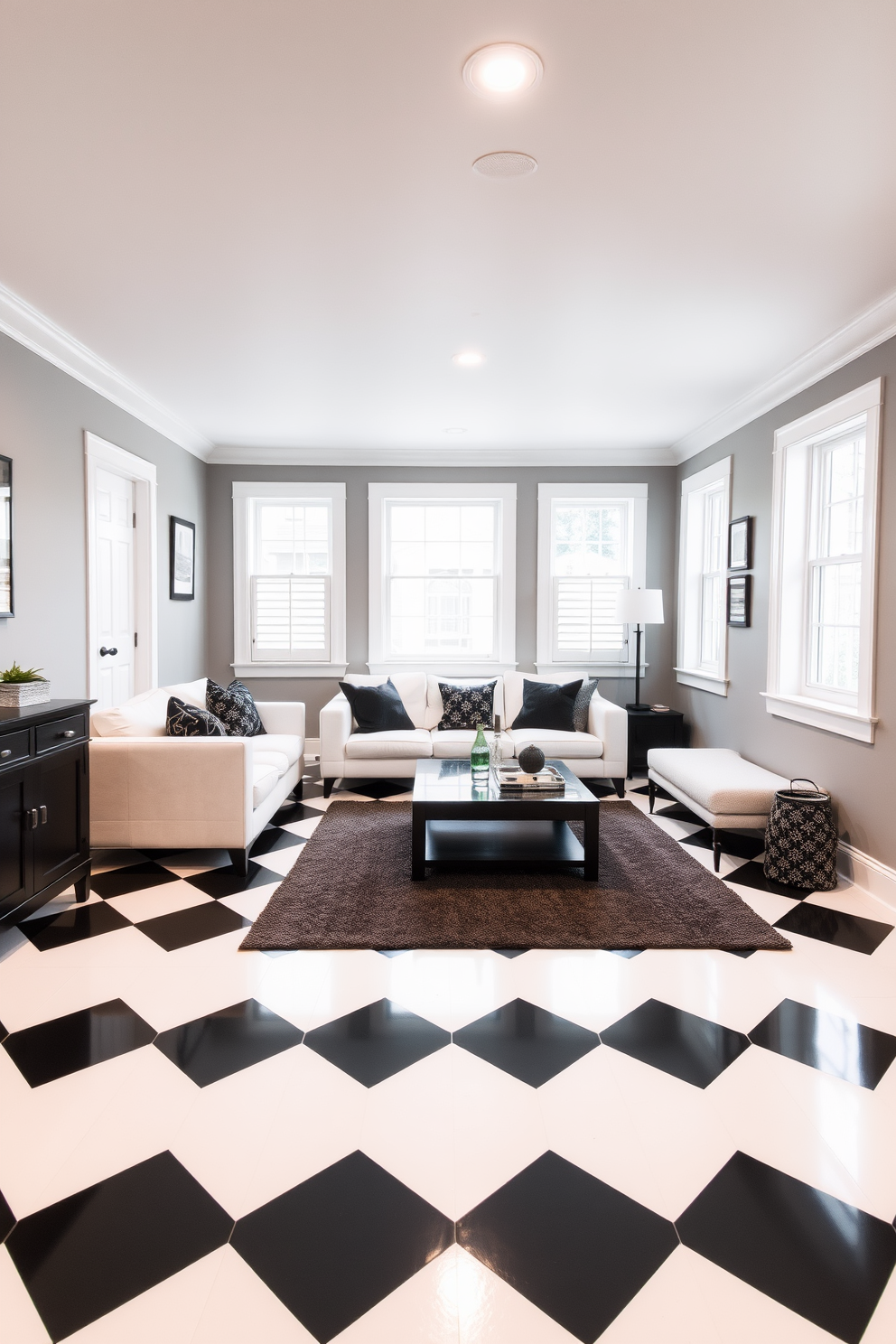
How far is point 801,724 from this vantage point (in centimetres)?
397

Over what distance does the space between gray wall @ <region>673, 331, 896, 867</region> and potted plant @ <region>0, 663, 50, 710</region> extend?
11.6 feet

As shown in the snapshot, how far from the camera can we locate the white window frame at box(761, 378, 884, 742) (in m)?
3.56

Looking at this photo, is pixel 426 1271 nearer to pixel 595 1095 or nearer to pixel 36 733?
pixel 595 1095

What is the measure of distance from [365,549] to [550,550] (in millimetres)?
1541

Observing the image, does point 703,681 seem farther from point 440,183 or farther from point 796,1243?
point 796,1243

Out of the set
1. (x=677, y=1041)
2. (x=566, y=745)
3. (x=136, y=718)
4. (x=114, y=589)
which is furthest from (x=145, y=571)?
(x=677, y=1041)

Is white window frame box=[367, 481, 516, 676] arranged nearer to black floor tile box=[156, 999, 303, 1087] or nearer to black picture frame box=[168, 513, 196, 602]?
black picture frame box=[168, 513, 196, 602]

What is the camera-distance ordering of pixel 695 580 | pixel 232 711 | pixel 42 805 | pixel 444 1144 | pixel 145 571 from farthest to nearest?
pixel 695 580
pixel 145 571
pixel 232 711
pixel 42 805
pixel 444 1144

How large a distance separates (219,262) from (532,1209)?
3.15 metres

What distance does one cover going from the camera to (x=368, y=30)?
1.70m

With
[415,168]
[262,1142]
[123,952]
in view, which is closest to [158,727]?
[123,952]

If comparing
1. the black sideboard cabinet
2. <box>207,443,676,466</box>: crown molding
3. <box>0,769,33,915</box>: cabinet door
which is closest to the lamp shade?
<box>207,443,676,466</box>: crown molding

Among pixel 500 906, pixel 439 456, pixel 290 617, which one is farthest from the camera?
pixel 290 617

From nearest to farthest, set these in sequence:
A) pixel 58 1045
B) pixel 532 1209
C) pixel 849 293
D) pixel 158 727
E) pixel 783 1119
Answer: pixel 532 1209 < pixel 783 1119 < pixel 58 1045 < pixel 849 293 < pixel 158 727
